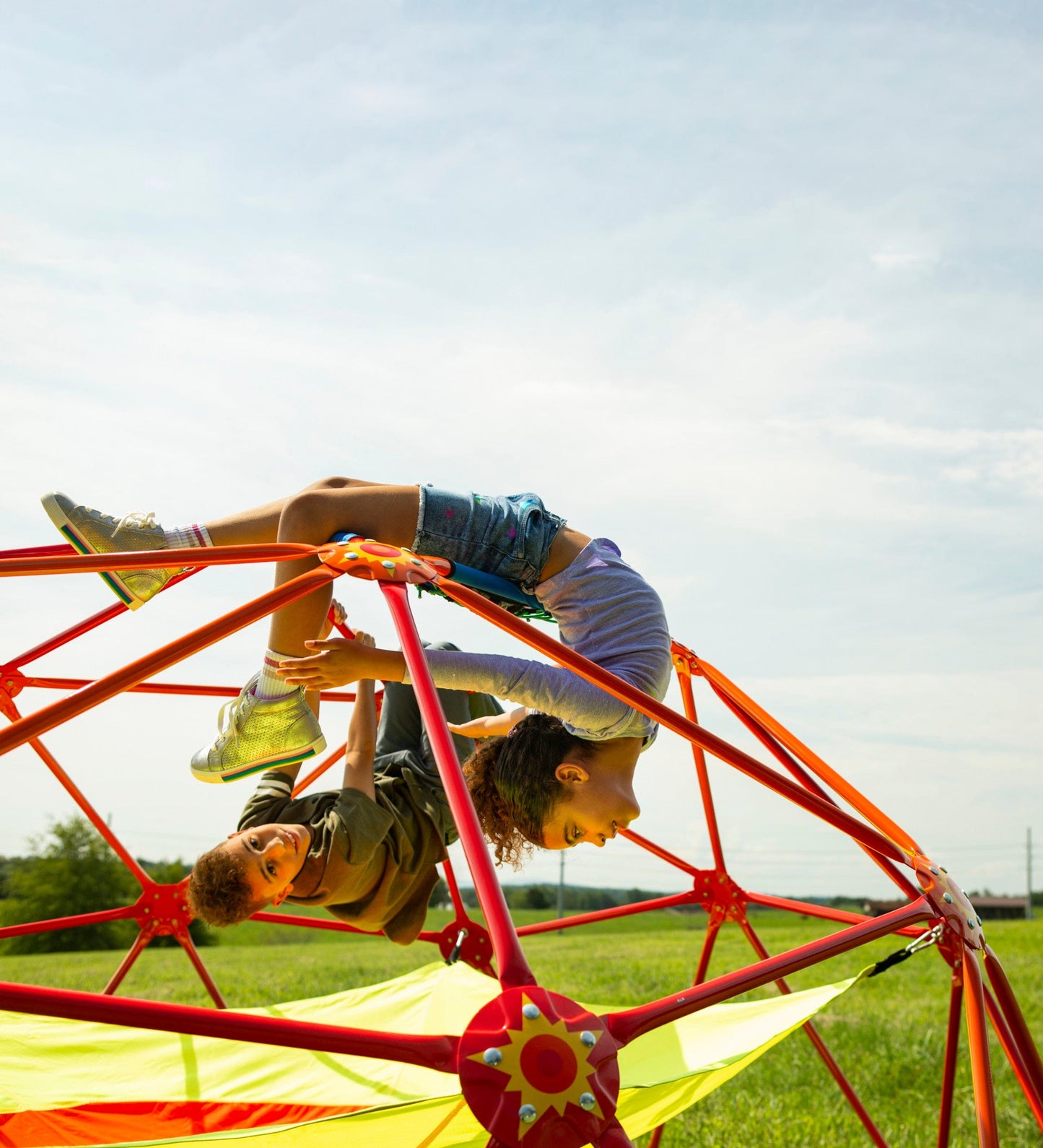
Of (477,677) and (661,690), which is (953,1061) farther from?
(477,677)

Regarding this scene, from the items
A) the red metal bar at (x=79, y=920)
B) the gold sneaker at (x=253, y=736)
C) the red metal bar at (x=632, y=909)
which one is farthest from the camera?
the red metal bar at (x=632, y=909)

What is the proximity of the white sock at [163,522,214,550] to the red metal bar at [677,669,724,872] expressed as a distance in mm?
2413

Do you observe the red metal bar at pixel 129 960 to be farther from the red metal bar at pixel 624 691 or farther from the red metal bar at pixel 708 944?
the red metal bar at pixel 624 691

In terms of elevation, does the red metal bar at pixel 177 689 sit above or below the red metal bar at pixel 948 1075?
above

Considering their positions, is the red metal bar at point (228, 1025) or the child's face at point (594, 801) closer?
the red metal bar at point (228, 1025)

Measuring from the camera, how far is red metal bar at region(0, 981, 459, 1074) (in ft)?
5.71

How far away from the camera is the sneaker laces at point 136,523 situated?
327cm

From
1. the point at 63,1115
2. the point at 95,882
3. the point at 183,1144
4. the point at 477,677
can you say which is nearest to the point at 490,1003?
the point at 183,1144

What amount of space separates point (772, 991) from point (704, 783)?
7.28m

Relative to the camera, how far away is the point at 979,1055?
250 centimetres

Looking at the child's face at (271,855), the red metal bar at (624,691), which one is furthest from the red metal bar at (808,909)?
the child's face at (271,855)

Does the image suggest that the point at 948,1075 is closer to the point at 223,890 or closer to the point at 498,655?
the point at 498,655

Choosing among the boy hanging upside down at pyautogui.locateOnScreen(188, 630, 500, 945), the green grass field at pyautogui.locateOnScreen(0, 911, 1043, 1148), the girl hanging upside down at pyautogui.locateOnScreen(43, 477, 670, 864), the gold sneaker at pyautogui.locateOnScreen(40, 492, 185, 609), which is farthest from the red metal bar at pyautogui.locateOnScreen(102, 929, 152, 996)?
the green grass field at pyautogui.locateOnScreen(0, 911, 1043, 1148)

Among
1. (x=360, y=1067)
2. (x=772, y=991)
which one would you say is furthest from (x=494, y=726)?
(x=772, y=991)
